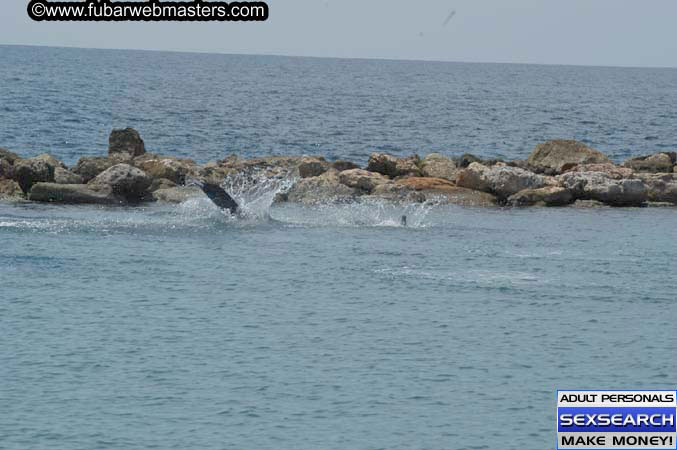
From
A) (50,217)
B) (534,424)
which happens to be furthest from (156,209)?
(534,424)

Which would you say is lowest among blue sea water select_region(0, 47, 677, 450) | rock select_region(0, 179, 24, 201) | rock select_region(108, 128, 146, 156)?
blue sea water select_region(0, 47, 677, 450)

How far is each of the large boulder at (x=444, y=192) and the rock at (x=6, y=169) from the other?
46.7 feet

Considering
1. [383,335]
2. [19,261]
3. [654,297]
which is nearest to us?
[383,335]

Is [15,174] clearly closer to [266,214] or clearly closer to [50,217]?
[50,217]

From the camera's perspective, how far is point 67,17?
32812mm

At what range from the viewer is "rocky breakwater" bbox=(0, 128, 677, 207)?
4359 cm

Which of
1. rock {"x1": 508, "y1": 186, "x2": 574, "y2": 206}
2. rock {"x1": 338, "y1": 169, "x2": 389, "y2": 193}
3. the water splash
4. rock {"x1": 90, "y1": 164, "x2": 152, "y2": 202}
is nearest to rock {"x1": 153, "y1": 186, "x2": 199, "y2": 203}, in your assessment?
rock {"x1": 90, "y1": 164, "x2": 152, "y2": 202}

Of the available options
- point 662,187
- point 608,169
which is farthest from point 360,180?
point 662,187

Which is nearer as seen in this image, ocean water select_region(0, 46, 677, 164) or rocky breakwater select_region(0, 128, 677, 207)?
rocky breakwater select_region(0, 128, 677, 207)

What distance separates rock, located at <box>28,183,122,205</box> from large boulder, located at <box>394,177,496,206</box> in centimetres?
1099

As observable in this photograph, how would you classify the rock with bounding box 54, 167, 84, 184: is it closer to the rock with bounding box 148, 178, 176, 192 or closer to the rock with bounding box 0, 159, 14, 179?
the rock with bounding box 0, 159, 14, 179

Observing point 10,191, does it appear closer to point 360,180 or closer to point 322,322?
point 360,180

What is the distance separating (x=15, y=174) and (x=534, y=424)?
29.5 meters

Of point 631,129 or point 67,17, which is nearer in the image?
point 67,17
